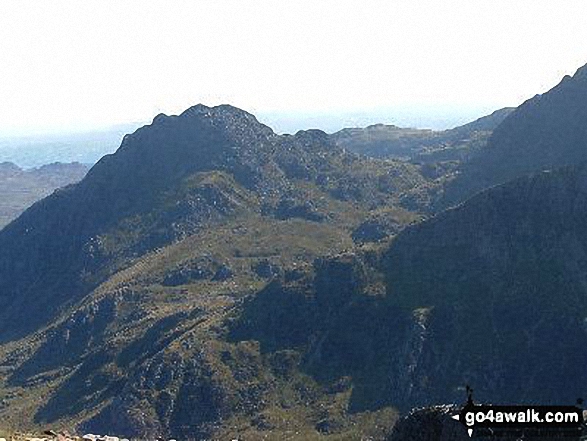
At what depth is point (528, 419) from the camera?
141ft

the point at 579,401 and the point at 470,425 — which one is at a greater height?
the point at 579,401

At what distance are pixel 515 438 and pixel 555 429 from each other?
144 inches

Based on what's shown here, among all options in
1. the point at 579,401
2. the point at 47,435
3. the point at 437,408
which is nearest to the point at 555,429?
the point at 579,401

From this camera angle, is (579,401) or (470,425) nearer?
(579,401)

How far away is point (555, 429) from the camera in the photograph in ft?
151

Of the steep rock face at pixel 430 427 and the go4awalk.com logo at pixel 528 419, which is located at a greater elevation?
the go4awalk.com logo at pixel 528 419

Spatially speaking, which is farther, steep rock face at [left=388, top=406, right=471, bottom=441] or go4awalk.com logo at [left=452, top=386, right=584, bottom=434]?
steep rock face at [left=388, top=406, right=471, bottom=441]

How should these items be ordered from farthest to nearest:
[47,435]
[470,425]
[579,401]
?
[47,435] < [470,425] < [579,401]

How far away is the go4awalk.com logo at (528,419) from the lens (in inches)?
1671

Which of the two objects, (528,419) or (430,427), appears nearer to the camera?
(528,419)

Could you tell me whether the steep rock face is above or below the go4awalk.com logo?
below

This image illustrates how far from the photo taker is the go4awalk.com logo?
42438 millimetres

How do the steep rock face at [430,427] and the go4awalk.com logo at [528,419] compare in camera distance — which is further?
the steep rock face at [430,427]

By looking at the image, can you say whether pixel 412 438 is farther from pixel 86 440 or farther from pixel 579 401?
pixel 86 440
